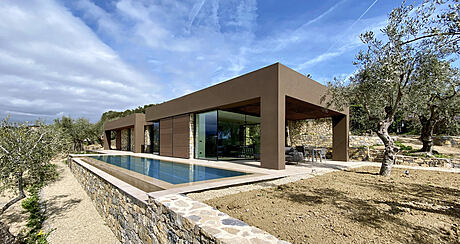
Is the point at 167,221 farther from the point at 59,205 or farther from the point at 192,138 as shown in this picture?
the point at 192,138

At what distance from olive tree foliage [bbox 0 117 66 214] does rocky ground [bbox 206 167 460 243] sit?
479 centimetres

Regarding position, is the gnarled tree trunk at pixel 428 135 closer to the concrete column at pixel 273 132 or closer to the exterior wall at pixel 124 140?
the concrete column at pixel 273 132

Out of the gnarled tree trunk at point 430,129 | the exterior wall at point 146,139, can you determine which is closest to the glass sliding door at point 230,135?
the gnarled tree trunk at point 430,129

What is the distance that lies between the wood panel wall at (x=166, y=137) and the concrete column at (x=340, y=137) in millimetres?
10122

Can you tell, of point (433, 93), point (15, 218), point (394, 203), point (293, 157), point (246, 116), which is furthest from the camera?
point (246, 116)

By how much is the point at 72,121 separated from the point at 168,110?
53.7 feet

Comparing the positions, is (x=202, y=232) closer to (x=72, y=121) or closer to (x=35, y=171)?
(x=35, y=171)

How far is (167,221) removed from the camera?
2967 millimetres

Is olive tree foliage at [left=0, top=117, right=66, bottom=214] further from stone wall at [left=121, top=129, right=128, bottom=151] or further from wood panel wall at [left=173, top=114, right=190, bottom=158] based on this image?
stone wall at [left=121, top=129, right=128, bottom=151]

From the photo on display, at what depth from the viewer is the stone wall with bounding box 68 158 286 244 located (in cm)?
216

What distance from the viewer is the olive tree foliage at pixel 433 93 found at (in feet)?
18.8

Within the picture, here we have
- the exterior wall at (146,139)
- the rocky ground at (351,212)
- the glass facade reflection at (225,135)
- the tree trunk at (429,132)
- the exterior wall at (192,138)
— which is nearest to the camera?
the rocky ground at (351,212)

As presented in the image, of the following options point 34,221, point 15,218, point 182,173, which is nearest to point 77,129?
point 15,218

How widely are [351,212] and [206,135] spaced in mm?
9221
